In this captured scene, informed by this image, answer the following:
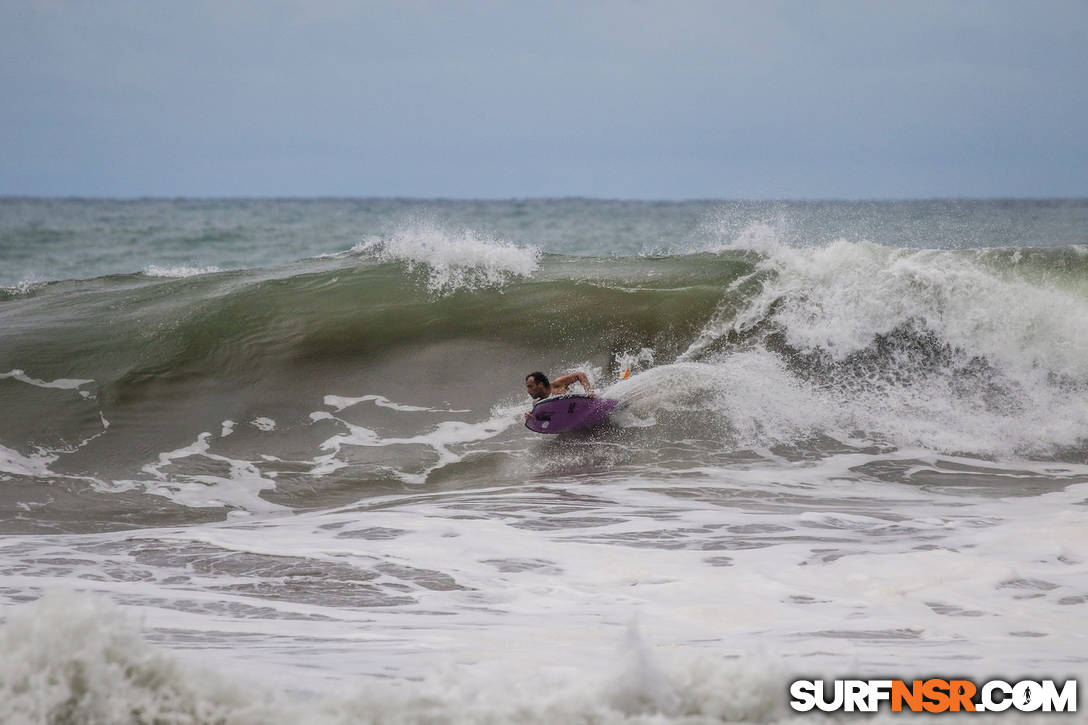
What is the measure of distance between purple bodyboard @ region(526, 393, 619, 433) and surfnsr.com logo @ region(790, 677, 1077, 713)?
19.5ft

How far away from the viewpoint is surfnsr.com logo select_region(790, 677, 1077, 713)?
147 inches

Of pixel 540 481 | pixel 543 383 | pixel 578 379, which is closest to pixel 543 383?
pixel 543 383

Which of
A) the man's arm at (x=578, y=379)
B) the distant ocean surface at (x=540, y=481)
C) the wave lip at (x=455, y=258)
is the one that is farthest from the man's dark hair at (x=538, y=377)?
the wave lip at (x=455, y=258)

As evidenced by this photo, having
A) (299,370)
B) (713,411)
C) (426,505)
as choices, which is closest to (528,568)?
(426,505)

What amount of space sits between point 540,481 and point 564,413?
102 cm

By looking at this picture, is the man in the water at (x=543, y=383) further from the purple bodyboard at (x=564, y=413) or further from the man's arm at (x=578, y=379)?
the purple bodyboard at (x=564, y=413)

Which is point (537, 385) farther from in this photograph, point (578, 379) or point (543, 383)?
point (578, 379)

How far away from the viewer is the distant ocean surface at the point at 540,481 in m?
4.02

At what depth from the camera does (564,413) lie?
9.96m

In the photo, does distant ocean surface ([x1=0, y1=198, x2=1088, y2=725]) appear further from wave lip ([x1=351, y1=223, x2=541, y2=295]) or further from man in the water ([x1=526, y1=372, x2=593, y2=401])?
man in the water ([x1=526, y1=372, x2=593, y2=401])

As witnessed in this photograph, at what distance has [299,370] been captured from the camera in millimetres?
11883

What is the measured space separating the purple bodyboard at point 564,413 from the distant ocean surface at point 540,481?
212mm

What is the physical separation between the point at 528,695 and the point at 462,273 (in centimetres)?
1052

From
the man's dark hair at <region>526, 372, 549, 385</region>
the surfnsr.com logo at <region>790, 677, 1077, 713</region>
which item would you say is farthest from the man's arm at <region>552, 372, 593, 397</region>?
the surfnsr.com logo at <region>790, 677, 1077, 713</region>
